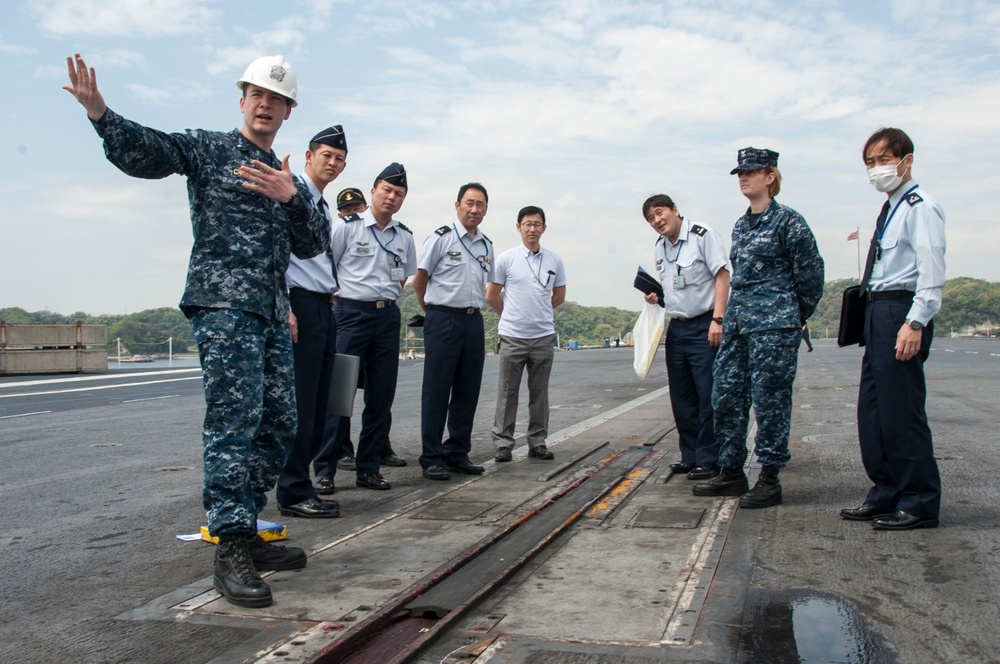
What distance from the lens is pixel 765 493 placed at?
5020 mm

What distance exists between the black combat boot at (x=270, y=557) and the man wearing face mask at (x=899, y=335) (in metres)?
2.77

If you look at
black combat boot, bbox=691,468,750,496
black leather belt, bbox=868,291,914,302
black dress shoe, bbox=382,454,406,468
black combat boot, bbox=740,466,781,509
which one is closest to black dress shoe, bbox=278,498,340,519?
black dress shoe, bbox=382,454,406,468

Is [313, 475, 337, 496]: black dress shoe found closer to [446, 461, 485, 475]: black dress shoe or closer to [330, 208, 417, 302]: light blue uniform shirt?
[446, 461, 485, 475]: black dress shoe

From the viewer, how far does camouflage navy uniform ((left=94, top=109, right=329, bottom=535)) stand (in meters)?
3.55

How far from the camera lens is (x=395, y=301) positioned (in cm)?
615

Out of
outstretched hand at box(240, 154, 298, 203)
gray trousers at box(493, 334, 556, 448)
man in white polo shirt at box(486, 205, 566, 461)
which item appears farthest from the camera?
man in white polo shirt at box(486, 205, 566, 461)

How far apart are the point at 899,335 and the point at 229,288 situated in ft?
10.3

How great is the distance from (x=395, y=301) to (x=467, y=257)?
781mm

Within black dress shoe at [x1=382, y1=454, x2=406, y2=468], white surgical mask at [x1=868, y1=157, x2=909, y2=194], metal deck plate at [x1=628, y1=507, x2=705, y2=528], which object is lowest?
black dress shoe at [x1=382, y1=454, x2=406, y2=468]

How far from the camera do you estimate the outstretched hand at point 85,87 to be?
3125 mm

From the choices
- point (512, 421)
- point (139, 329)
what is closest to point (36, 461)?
point (512, 421)

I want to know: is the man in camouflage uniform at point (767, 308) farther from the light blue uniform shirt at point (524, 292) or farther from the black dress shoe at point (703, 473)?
the light blue uniform shirt at point (524, 292)

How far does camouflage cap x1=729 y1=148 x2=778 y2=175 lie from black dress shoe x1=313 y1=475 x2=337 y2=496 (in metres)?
3.15

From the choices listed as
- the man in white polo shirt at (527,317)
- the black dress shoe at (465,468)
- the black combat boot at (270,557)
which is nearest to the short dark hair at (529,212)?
the man in white polo shirt at (527,317)
